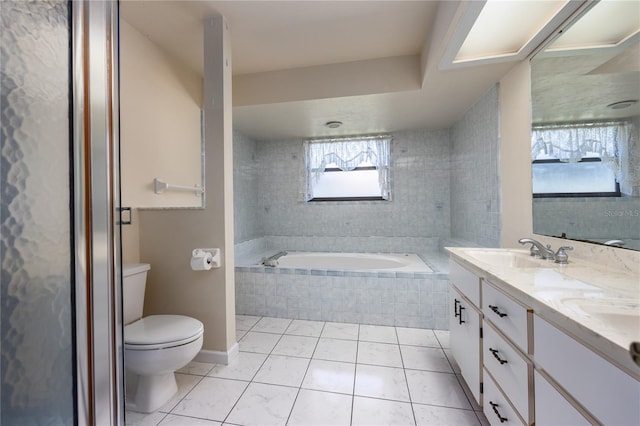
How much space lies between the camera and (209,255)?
1727 mm

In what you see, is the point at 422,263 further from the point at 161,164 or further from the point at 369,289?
the point at 161,164

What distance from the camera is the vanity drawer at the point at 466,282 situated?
1268 millimetres

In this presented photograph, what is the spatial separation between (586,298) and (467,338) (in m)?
0.72

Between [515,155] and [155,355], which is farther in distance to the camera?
[515,155]

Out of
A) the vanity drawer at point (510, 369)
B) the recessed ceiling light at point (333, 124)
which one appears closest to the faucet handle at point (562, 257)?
the vanity drawer at point (510, 369)

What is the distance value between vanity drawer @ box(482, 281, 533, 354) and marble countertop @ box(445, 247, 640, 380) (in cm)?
4

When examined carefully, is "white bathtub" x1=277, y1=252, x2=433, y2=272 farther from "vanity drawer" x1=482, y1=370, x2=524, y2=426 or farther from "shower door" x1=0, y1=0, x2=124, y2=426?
"shower door" x1=0, y1=0, x2=124, y2=426

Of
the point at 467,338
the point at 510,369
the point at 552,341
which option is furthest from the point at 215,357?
the point at 552,341

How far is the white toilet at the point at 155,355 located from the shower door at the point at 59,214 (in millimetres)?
836

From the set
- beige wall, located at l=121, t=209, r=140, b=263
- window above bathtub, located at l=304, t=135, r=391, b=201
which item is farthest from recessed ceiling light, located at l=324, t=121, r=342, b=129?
beige wall, located at l=121, t=209, r=140, b=263

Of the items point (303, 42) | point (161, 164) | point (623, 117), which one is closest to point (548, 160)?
point (623, 117)

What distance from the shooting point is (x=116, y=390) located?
0.61 meters

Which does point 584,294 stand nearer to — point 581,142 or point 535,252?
point 535,252

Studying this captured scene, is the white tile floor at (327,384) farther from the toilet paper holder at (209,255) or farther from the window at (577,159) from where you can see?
the window at (577,159)
